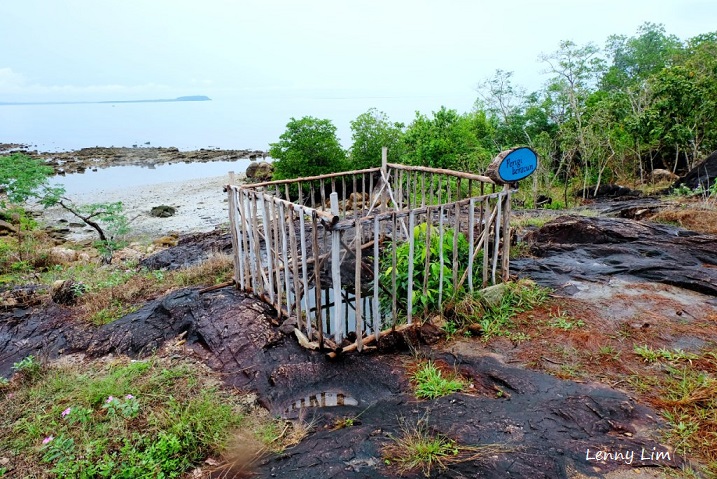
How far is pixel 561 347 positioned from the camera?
508 centimetres

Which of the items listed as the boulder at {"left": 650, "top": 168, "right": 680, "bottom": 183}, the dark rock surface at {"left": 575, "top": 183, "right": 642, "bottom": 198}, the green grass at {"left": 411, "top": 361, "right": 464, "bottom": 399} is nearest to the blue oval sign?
the green grass at {"left": 411, "top": 361, "right": 464, "bottom": 399}

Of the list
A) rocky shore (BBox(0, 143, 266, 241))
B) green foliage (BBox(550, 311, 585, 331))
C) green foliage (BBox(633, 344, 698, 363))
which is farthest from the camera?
rocky shore (BBox(0, 143, 266, 241))

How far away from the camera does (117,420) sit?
4.07 m

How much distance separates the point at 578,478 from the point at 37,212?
23121 mm

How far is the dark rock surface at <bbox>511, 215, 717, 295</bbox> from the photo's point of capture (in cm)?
680

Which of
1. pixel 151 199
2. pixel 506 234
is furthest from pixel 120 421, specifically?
pixel 151 199

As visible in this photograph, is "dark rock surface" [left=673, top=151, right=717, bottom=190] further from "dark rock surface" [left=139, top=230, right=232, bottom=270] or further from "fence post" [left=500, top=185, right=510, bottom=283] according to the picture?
"dark rock surface" [left=139, top=230, right=232, bottom=270]

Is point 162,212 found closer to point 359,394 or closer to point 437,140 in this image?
point 437,140

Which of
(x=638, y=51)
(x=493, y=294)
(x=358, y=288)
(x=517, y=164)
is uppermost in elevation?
(x=638, y=51)

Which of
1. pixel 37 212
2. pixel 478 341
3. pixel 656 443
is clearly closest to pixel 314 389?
pixel 478 341

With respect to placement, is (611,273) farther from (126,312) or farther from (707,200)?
(126,312)

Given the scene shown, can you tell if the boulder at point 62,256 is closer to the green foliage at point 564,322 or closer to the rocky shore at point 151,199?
the rocky shore at point 151,199

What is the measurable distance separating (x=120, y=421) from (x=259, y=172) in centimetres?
2178

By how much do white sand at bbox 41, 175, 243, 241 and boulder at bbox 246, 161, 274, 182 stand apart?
75.9 inches
